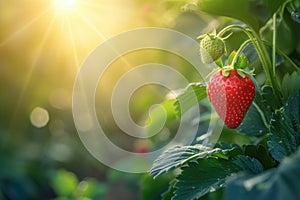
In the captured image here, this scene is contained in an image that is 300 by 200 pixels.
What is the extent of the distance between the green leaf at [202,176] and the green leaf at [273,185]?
0.20 meters

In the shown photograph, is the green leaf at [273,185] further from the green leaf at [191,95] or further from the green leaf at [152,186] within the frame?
the green leaf at [152,186]

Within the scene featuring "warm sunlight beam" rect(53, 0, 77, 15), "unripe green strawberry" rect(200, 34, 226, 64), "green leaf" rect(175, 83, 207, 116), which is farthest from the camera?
"warm sunlight beam" rect(53, 0, 77, 15)

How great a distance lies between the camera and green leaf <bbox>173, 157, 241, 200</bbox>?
0.78 m

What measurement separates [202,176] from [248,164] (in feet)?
0.20

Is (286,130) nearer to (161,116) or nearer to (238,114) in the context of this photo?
(238,114)

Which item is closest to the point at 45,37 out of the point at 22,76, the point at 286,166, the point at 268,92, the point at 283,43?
the point at 22,76

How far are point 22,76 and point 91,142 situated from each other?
64 centimetres

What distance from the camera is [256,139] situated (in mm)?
1120

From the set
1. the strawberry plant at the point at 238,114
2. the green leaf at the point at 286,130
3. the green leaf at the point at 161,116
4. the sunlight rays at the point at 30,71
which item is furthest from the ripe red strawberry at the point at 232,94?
the sunlight rays at the point at 30,71

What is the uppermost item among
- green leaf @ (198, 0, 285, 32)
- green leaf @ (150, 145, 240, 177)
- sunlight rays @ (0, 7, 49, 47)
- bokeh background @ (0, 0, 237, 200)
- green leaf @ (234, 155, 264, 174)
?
sunlight rays @ (0, 7, 49, 47)

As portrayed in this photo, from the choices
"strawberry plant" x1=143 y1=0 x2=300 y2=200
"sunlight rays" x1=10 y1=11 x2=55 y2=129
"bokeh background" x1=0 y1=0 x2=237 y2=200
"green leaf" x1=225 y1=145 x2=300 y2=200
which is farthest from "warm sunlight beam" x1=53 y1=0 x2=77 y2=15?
"green leaf" x1=225 y1=145 x2=300 y2=200

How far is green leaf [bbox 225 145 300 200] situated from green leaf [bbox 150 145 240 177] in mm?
230

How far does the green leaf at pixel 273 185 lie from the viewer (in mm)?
522

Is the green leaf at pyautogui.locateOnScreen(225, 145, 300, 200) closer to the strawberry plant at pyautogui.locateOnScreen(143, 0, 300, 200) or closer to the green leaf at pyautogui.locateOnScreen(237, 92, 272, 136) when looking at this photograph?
the strawberry plant at pyautogui.locateOnScreen(143, 0, 300, 200)
